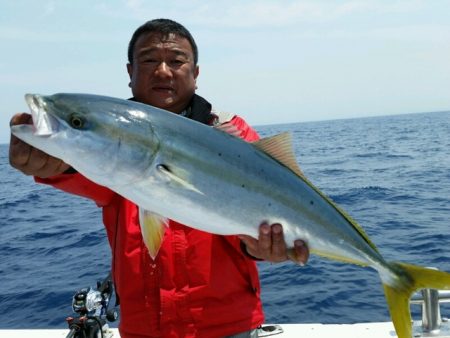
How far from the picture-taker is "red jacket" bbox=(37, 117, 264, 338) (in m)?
3.36

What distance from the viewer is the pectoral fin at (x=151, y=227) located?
9.58ft

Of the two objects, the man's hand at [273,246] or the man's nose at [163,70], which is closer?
the man's hand at [273,246]

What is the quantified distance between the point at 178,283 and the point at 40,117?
149 cm

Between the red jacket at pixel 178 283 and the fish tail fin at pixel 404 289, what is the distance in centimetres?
97

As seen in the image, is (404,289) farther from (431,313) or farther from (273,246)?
(431,313)

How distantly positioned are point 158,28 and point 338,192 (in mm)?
16747

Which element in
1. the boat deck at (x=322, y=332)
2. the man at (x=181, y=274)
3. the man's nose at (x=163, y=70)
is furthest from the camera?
the boat deck at (x=322, y=332)

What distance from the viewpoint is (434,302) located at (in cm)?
505

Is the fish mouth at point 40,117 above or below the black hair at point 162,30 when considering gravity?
below

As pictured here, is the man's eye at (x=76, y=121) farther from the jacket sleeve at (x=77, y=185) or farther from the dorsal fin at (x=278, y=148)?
the dorsal fin at (x=278, y=148)

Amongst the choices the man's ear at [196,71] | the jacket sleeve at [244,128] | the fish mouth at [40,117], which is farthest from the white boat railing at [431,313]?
the fish mouth at [40,117]

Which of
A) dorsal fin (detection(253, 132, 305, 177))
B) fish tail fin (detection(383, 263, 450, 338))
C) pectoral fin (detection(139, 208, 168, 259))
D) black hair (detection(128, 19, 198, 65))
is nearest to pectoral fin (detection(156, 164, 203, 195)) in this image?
pectoral fin (detection(139, 208, 168, 259))

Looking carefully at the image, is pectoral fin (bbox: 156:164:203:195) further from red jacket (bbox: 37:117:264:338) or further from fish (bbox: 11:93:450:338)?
red jacket (bbox: 37:117:264:338)

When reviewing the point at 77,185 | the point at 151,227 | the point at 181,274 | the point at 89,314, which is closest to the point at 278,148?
the point at 151,227
